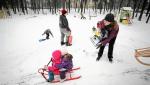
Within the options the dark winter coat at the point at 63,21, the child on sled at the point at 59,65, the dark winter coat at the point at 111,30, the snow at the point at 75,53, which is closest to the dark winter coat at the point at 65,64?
the child on sled at the point at 59,65

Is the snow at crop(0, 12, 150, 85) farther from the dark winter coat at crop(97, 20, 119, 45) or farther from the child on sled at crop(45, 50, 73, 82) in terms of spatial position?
the dark winter coat at crop(97, 20, 119, 45)

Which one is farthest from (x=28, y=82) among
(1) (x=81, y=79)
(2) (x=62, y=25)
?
(2) (x=62, y=25)

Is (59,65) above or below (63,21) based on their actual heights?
below

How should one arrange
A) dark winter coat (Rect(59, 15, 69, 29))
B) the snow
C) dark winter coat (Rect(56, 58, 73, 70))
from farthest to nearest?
dark winter coat (Rect(59, 15, 69, 29))
the snow
dark winter coat (Rect(56, 58, 73, 70))

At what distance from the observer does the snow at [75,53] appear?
16.8ft

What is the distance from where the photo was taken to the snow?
16.8 ft

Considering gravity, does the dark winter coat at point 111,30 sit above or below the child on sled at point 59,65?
above

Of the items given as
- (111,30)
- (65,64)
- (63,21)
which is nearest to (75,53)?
(63,21)

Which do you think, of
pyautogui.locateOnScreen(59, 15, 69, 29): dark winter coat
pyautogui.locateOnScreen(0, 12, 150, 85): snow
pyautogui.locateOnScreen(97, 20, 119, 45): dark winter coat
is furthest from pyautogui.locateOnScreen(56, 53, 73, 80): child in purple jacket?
pyautogui.locateOnScreen(59, 15, 69, 29): dark winter coat

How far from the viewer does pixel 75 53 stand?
6723mm

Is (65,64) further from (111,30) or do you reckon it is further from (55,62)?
(111,30)

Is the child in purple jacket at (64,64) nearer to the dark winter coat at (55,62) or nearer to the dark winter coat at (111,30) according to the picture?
the dark winter coat at (55,62)

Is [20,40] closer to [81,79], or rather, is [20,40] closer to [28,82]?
[28,82]

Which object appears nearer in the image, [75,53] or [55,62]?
[55,62]
